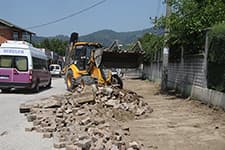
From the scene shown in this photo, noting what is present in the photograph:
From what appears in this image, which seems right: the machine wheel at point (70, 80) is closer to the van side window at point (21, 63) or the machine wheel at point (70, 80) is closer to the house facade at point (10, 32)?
the van side window at point (21, 63)

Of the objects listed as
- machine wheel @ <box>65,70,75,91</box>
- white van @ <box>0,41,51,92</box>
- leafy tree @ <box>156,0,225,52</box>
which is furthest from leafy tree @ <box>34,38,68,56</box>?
leafy tree @ <box>156,0,225,52</box>

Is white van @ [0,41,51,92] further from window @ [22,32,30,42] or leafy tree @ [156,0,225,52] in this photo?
window @ [22,32,30,42]

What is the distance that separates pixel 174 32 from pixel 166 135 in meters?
9.78

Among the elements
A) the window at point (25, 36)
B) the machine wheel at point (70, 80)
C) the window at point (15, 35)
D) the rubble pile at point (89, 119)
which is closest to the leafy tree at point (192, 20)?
the rubble pile at point (89, 119)

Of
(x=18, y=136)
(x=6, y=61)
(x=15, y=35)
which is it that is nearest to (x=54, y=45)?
(x=15, y=35)

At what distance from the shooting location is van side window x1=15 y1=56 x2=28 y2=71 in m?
22.5

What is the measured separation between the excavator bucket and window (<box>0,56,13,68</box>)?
467cm

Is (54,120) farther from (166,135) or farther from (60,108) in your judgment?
(166,135)

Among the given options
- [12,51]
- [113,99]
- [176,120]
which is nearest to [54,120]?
[176,120]

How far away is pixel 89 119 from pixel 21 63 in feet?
40.2

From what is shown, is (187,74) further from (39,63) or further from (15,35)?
(15,35)

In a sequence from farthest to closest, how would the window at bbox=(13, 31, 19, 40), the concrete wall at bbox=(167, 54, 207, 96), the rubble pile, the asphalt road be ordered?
the window at bbox=(13, 31, 19, 40)
the concrete wall at bbox=(167, 54, 207, 96)
the asphalt road
the rubble pile

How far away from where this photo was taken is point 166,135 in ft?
31.1

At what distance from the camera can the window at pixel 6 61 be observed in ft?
73.9
